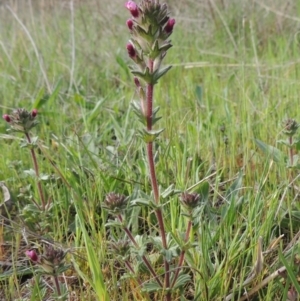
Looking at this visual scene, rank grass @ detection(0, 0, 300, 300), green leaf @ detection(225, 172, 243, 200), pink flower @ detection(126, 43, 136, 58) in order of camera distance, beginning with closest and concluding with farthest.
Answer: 1. pink flower @ detection(126, 43, 136, 58)
2. grass @ detection(0, 0, 300, 300)
3. green leaf @ detection(225, 172, 243, 200)

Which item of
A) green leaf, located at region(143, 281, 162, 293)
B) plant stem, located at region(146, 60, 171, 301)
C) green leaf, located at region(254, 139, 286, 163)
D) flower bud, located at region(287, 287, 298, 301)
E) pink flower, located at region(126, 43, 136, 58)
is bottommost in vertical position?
flower bud, located at region(287, 287, 298, 301)

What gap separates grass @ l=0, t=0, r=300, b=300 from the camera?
109cm

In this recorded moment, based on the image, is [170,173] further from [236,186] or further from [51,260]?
[51,260]

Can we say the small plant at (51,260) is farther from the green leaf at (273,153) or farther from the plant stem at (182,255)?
the green leaf at (273,153)

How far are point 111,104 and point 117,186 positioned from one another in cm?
98

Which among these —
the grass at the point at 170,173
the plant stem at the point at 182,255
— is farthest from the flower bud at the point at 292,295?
the plant stem at the point at 182,255

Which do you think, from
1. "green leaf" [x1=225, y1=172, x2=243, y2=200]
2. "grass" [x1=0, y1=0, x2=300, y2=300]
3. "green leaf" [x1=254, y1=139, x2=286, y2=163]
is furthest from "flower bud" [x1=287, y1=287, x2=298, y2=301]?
"green leaf" [x1=254, y1=139, x2=286, y2=163]

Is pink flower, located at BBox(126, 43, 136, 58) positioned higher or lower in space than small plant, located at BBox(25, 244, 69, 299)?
higher

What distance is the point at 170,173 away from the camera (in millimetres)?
1518

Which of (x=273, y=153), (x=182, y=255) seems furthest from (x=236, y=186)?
(x=182, y=255)

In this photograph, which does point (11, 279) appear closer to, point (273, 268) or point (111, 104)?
point (273, 268)

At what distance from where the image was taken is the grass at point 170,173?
42.8 inches

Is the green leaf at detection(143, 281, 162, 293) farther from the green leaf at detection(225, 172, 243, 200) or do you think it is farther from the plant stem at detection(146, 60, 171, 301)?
the green leaf at detection(225, 172, 243, 200)

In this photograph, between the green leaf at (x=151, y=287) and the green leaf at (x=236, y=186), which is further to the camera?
the green leaf at (x=236, y=186)
